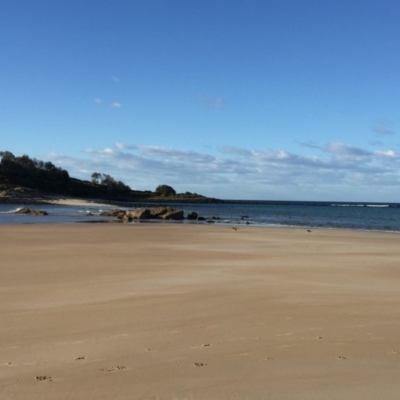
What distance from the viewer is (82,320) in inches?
316

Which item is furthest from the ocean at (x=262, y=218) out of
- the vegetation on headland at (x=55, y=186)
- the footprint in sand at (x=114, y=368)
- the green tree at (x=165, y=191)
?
the green tree at (x=165, y=191)

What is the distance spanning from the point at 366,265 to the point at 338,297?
20.8 feet

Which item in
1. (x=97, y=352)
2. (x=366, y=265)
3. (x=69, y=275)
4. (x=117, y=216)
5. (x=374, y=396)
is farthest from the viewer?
(x=117, y=216)

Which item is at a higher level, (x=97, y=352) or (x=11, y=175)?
(x=11, y=175)

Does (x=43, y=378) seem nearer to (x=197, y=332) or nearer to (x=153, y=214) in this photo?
(x=197, y=332)

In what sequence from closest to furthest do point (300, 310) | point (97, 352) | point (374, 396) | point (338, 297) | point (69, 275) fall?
point (374, 396) → point (97, 352) → point (300, 310) → point (338, 297) → point (69, 275)

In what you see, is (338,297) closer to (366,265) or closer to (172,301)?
(172,301)

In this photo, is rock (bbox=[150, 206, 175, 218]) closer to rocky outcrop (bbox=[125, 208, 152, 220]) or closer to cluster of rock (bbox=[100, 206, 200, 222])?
cluster of rock (bbox=[100, 206, 200, 222])

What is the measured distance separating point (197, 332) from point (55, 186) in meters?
138

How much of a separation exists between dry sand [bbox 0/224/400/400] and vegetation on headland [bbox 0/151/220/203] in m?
97.1

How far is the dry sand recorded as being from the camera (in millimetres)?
5375

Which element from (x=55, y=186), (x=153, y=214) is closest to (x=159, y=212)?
(x=153, y=214)

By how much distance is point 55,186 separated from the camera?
13962 cm

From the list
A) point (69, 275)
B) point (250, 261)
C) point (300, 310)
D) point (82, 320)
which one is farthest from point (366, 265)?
point (82, 320)
